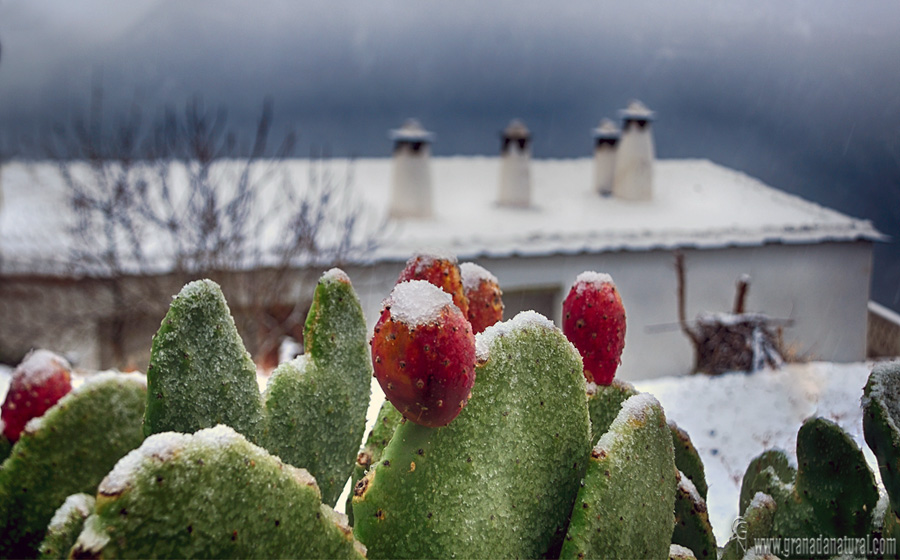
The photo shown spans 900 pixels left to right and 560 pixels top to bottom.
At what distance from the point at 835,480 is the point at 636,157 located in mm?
5968

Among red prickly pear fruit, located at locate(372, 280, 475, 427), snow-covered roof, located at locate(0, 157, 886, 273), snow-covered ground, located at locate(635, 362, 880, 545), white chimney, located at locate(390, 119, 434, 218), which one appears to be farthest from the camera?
white chimney, located at locate(390, 119, 434, 218)

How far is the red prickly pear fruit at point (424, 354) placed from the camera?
1.97 ft

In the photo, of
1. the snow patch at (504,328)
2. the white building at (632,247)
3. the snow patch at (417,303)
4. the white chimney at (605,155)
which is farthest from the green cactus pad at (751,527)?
the white chimney at (605,155)

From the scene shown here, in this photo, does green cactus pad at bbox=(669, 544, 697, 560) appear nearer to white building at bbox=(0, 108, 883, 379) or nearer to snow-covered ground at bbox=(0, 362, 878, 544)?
snow-covered ground at bbox=(0, 362, 878, 544)

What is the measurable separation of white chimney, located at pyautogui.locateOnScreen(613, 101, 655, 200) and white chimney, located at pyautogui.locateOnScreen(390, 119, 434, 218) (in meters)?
1.79

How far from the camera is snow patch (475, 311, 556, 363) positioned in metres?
0.69

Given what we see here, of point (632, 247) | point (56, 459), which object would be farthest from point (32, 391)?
point (632, 247)

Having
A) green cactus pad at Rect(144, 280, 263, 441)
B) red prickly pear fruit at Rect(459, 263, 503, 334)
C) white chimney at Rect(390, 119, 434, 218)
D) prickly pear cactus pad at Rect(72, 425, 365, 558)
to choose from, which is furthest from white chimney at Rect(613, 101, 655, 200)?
prickly pear cactus pad at Rect(72, 425, 365, 558)

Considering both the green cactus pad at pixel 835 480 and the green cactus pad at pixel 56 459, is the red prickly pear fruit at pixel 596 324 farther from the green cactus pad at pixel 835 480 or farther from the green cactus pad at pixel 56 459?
the green cactus pad at pixel 56 459

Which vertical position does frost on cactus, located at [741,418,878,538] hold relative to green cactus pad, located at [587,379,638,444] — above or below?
below

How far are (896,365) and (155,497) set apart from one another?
2.50 ft

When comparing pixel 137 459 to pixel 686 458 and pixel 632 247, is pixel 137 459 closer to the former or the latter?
pixel 686 458

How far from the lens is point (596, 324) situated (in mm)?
885

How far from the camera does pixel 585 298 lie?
89 centimetres
